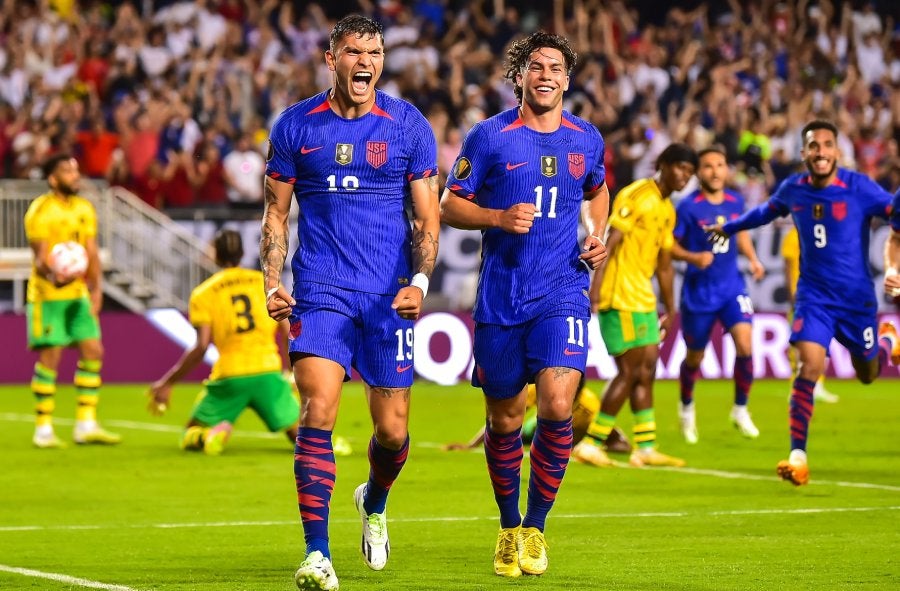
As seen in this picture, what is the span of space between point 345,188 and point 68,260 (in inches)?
304

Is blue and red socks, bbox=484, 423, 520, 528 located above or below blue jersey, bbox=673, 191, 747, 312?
below

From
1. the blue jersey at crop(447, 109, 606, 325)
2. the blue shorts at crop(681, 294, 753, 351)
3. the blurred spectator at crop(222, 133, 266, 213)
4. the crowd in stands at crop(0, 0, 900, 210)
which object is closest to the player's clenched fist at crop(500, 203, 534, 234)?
the blue jersey at crop(447, 109, 606, 325)

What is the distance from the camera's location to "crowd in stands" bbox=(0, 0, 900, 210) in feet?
77.7

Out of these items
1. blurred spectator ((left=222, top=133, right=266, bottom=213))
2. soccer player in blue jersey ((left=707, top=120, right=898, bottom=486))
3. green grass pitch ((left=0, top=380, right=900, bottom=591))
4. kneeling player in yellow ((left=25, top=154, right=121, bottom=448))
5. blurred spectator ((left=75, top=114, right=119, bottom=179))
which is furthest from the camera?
blurred spectator ((left=222, top=133, right=266, bottom=213))

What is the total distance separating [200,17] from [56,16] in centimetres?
220

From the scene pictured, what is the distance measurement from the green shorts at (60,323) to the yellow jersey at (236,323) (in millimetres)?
1534

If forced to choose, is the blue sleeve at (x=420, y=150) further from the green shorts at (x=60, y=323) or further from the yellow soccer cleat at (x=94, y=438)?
the yellow soccer cleat at (x=94, y=438)

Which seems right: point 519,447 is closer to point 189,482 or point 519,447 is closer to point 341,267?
point 341,267

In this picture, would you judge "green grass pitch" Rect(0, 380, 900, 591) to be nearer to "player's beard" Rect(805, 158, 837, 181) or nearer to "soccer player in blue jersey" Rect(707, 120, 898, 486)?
"soccer player in blue jersey" Rect(707, 120, 898, 486)

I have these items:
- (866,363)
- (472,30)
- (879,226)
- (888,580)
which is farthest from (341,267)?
(472,30)

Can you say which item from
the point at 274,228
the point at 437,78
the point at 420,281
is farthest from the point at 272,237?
the point at 437,78

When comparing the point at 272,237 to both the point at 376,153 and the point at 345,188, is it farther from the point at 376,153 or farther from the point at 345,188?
the point at 376,153

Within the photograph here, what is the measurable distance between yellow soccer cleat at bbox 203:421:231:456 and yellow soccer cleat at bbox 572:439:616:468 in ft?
10.1

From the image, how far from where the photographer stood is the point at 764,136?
2742 centimetres
